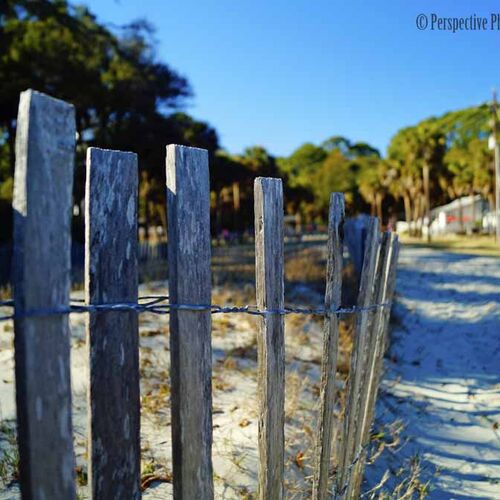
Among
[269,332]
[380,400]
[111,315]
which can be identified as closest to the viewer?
[111,315]

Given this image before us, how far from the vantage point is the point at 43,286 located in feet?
4.22

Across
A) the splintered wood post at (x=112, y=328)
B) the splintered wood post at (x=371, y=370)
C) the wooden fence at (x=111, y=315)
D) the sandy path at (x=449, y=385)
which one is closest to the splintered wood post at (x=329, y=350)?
the wooden fence at (x=111, y=315)

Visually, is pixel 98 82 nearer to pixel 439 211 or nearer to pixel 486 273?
pixel 486 273

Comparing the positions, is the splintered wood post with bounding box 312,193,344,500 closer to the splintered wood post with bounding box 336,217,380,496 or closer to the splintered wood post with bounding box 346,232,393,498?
the splintered wood post with bounding box 336,217,380,496

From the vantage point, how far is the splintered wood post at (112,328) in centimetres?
143

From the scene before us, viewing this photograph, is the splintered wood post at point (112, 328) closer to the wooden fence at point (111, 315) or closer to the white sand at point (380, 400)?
the wooden fence at point (111, 315)

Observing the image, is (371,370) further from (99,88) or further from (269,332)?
(99,88)

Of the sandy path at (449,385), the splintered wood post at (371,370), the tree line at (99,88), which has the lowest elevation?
the sandy path at (449,385)

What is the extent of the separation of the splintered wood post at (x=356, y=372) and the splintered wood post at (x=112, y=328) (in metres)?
1.43

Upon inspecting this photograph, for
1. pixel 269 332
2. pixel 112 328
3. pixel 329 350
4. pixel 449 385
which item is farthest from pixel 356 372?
pixel 449 385

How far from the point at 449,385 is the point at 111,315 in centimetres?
577

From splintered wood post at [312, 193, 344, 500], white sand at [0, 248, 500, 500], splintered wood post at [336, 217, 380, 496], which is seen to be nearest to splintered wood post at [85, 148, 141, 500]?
splintered wood post at [312, 193, 344, 500]

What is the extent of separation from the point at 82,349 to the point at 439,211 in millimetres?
63746

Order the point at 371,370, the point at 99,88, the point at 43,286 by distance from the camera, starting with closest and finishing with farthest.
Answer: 1. the point at 43,286
2. the point at 371,370
3. the point at 99,88
